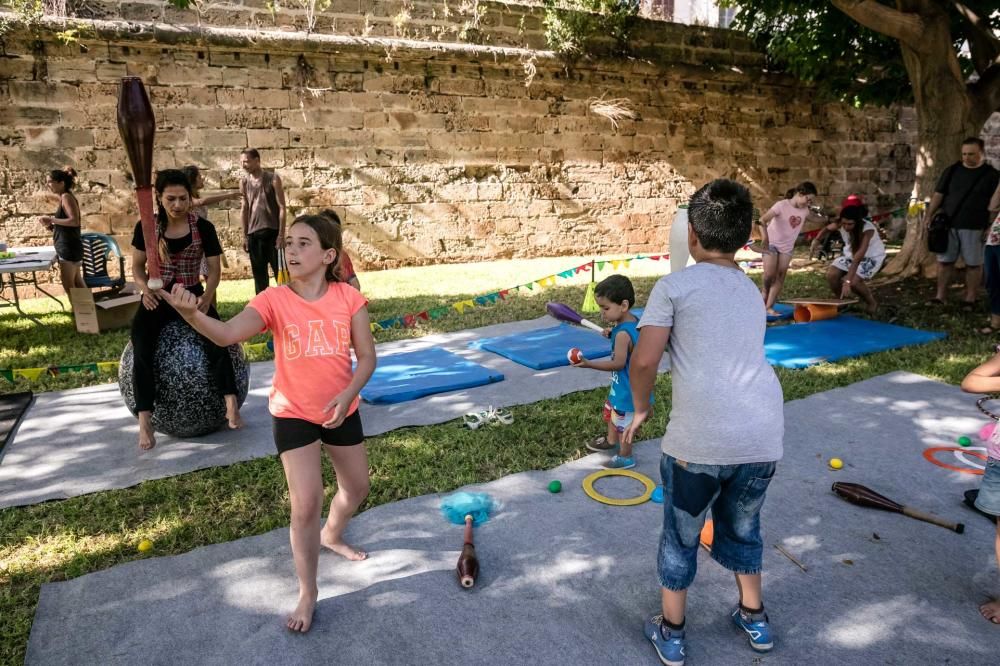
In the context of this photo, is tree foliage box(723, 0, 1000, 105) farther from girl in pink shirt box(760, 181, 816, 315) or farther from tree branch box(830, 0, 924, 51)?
girl in pink shirt box(760, 181, 816, 315)

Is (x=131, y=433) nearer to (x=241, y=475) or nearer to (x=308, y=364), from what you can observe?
(x=241, y=475)

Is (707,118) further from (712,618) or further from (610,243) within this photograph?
(712,618)

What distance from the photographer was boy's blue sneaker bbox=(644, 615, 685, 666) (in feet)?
8.63

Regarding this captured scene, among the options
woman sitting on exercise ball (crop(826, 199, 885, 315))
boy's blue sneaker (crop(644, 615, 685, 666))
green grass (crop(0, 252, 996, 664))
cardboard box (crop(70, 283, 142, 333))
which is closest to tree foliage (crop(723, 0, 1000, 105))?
woman sitting on exercise ball (crop(826, 199, 885, 315))

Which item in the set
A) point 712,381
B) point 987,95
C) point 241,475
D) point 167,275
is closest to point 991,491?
point 712,381

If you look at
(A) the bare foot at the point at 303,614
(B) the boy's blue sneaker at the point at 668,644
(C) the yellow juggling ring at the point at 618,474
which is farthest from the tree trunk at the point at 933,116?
(A) the bare foot at the point at 303,614

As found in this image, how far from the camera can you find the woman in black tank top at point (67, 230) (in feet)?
27.3

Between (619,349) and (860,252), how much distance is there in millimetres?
5680

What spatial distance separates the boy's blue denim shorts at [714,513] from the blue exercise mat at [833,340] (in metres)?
4.21

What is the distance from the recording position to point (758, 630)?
273 centimetres

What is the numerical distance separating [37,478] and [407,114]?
352 inches

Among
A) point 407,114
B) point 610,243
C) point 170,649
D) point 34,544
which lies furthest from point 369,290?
point 170,649

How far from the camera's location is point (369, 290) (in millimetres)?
10469

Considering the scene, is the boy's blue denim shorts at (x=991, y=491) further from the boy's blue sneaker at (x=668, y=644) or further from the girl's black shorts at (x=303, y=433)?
the girl's black shorts at (x=303, y=433)
